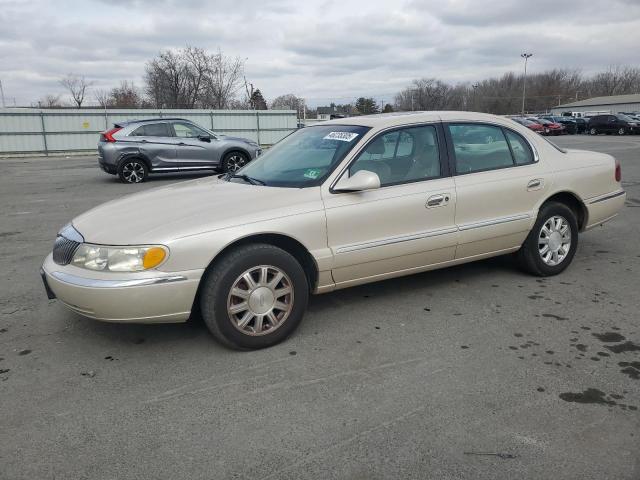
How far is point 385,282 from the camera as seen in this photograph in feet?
16.4

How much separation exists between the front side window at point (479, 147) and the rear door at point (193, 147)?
1040 centimetres

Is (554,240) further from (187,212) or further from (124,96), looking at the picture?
(124,96)

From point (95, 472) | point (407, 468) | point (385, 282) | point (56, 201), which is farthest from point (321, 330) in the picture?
point (56, 201)

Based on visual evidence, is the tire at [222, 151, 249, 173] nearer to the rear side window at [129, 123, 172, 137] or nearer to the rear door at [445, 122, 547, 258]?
the rear side window at [129, 123, 172, 137]

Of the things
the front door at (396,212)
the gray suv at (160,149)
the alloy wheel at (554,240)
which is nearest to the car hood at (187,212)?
the front door at (396,212)

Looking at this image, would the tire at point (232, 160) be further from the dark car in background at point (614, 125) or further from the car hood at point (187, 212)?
the dark car in background at point (614, 125)

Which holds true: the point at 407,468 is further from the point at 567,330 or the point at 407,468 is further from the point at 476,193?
the point at 476,193

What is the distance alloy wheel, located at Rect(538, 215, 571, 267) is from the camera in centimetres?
491

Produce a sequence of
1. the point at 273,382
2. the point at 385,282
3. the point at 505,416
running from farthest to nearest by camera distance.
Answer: the point at 385,282
the point at 273,382
the point at 505,416

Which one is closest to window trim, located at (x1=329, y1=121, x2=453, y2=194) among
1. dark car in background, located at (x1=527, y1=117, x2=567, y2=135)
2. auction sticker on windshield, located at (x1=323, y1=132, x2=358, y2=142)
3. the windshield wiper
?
auction sticker on windshield, located at (x1=323, y1=132, x2=358, y2=142)

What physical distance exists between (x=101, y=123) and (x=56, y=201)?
18301 mm

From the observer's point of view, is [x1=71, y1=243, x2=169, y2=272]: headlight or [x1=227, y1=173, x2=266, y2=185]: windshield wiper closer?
[x1=71, y1=243, x2=169, y2=272]: headlight

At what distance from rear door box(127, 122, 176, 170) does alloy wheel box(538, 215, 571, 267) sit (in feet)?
35.6

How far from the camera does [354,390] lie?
10.1 ft
